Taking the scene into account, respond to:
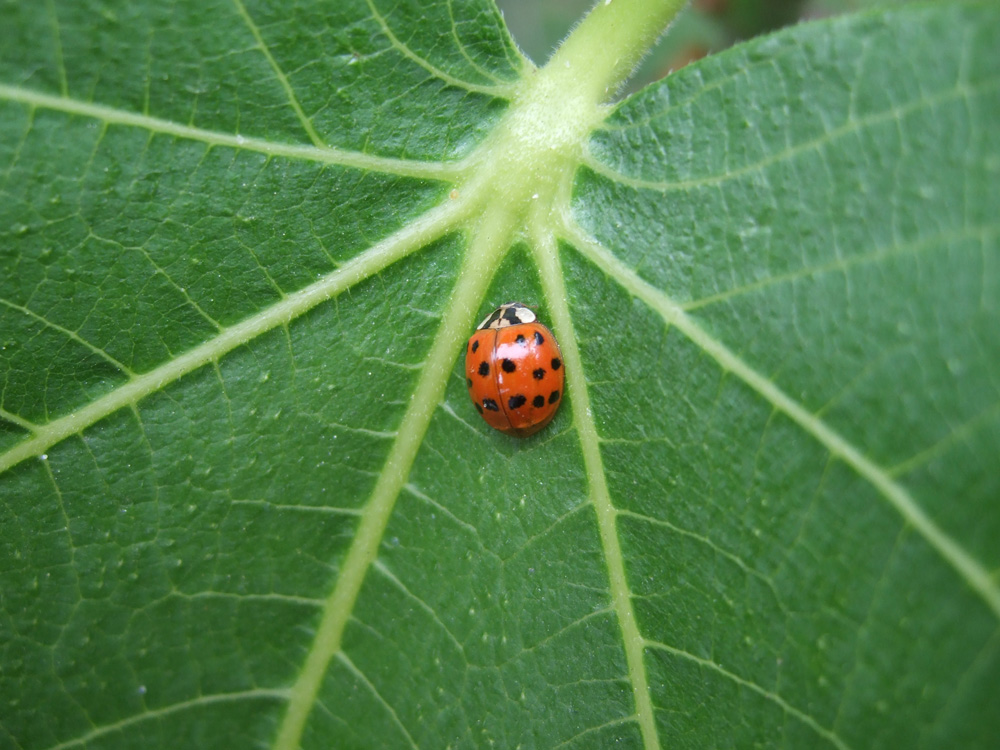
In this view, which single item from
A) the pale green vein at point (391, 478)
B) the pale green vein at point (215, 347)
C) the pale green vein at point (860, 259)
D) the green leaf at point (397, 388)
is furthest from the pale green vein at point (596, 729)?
the pale green vein at point (215, 347)

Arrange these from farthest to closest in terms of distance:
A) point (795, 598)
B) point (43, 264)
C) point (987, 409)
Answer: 1. point (43, 264)
2. point (795, 598)
3. point (987, 409)

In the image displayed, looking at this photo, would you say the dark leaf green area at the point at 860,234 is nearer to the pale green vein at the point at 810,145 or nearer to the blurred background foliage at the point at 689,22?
the pale green vein at the point at 810,145

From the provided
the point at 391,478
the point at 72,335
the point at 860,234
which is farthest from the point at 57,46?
the point at 860,234

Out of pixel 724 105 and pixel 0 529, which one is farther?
pixel 0 529

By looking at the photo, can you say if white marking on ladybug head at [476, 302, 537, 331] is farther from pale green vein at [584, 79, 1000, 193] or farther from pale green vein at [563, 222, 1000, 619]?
pale green vein at [584, 79, 1000, 193]

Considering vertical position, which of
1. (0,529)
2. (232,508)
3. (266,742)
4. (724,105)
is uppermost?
(724,105)

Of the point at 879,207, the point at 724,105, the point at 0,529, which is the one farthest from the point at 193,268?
the point at 879,207

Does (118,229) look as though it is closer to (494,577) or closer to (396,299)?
(396,299)
